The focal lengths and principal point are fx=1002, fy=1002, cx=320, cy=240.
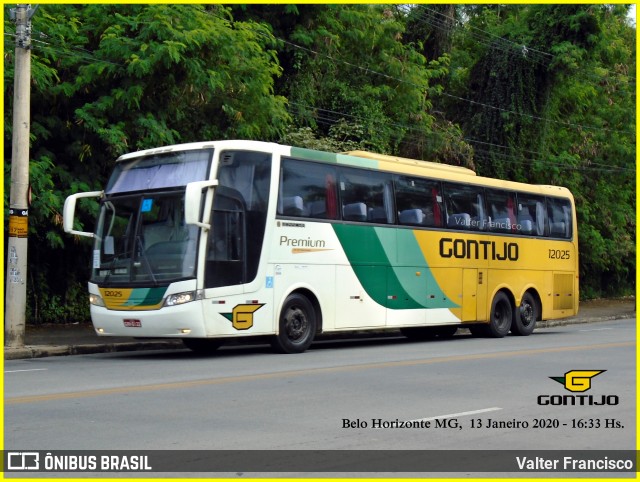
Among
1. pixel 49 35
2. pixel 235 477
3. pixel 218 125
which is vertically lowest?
pixel 235 477

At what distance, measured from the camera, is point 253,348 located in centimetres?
2045

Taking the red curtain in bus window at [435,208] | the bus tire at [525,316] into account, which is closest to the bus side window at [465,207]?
the red curtain in bus window at [435,208]

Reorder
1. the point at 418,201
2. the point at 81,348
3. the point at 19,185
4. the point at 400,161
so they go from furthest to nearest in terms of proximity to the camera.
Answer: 1. the point at 418,201
2. the point at 400,161
3. the point at 81,348
4. the point at 19,185

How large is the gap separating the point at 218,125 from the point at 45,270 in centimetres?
532

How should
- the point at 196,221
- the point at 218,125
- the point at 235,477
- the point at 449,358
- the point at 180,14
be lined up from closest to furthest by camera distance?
the point at 235,477 → the point at 196,221 → the point at 449,358 → the point at 180,14 → the point at 218,125

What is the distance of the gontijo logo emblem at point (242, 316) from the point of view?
1717 centimetres

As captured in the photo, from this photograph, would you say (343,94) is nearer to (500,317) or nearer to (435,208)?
(500,317)

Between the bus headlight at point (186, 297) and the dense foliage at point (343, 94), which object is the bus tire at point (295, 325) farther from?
the dense foliage at point (343, 94)

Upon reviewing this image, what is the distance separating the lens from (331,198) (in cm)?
1936

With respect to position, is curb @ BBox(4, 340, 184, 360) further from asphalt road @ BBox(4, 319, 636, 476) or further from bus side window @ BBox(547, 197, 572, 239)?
bus side window @ BBox(547, 197, 572, 239)

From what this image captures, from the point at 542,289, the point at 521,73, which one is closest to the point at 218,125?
the point at 542,289

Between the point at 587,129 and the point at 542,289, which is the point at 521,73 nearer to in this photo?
the point at 587,129

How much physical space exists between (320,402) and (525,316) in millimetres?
15176

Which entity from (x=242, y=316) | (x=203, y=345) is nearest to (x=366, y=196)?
(x=242, y=316)
